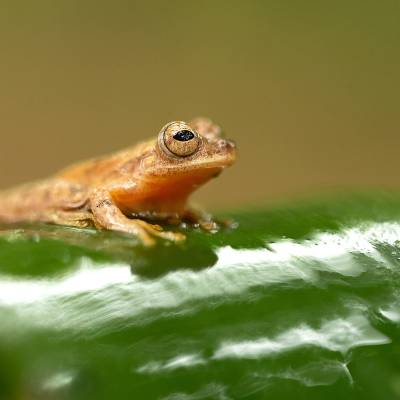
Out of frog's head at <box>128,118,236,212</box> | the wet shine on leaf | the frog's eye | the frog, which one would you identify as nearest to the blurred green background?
the frog

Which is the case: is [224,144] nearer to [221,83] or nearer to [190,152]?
[190,152]

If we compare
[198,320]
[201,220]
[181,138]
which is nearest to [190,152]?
[181,138]

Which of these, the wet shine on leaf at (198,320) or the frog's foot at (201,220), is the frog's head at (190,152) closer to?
the frog's foot at (201,220)

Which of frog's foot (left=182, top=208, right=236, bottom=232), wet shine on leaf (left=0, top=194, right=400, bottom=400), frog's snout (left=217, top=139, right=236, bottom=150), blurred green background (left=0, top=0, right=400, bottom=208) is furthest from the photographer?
blurred green background (left=0, top=0, right=400, bottom=208)

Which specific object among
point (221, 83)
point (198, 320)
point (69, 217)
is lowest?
point (198, 320)

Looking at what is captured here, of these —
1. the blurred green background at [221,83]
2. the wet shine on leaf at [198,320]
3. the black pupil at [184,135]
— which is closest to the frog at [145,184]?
the black pupil at [184,135]

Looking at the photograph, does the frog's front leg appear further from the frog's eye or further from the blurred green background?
the blurred green background

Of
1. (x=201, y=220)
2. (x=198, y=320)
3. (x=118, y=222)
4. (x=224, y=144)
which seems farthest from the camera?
(x=224, y=144)
